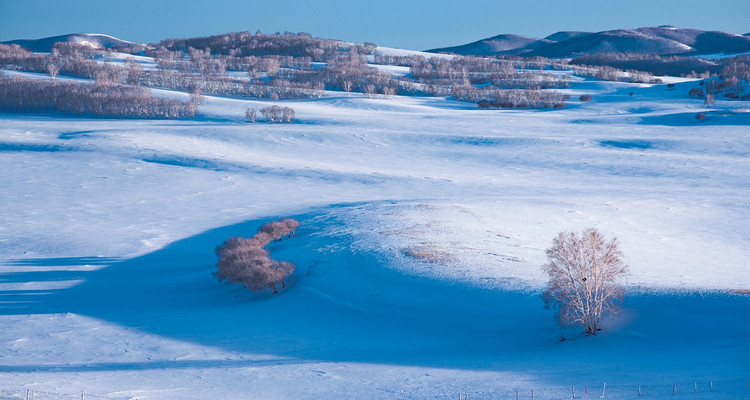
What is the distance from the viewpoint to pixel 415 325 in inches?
755

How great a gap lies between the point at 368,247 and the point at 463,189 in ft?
50.2

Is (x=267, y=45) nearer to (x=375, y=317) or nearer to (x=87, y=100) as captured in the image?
(x=87, y=100)

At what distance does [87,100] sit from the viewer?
70875 mm

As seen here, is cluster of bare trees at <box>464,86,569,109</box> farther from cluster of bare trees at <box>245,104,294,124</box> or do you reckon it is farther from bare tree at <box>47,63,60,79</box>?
bare tree at <box>47,63,60,79</box>

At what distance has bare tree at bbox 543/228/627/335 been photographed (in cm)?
1717

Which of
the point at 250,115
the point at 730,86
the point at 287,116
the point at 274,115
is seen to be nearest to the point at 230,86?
the point at 250,115

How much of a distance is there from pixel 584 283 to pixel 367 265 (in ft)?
25.9

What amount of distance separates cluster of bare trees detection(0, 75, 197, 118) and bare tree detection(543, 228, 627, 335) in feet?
185

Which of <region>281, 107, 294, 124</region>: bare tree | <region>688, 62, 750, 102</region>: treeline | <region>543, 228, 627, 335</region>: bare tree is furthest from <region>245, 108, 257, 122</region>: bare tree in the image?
<region>543, 228, 627, 335</region>: bare tree

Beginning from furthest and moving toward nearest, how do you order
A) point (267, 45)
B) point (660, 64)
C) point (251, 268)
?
1. point (267, 45)
2. point (660, 64)
3. point (251, 268)

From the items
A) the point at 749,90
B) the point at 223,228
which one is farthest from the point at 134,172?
the point at 749,90

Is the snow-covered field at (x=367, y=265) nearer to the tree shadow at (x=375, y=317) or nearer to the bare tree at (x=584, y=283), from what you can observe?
the tree shadow at (x=375, y=317)

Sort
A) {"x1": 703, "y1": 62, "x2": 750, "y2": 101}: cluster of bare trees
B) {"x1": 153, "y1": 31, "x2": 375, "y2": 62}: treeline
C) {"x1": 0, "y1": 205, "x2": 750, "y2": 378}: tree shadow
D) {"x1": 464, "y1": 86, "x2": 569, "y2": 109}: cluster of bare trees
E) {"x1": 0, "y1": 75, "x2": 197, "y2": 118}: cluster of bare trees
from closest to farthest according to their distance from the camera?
{"x1": 0, "y1": 205, "x2": 750, "y2": 378}: tree shadow < {"x1": 0, "y1": 75, "x2": 197, "y2": 118}: cluster of bare trees < {"x1": 703, "y1": 62, "x2": 750, "y2": 101}: cluster of bare trees < {"x1": 464, "y1": 86, "x2": 569, "y2": 109}: cluster of bare trees < {"x1": 153, "y1": 31, "x2": 375, "y2": 62}: treeline

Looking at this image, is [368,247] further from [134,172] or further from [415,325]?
[134,172]
